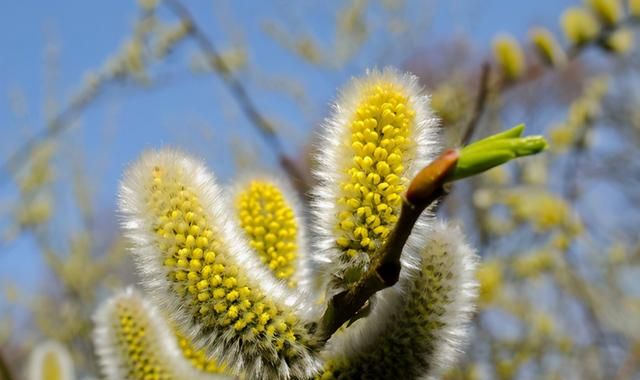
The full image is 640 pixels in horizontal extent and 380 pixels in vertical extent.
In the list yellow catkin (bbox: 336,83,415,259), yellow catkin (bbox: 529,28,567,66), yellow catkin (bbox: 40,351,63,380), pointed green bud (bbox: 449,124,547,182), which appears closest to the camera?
pointed green bud (bbox: 449,124,547,182)

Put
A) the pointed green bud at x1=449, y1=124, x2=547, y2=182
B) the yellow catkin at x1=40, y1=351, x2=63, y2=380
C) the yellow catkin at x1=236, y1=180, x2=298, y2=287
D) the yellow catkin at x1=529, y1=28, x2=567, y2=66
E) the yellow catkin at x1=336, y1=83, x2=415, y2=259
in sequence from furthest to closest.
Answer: the yellow catkin at x1=529, y1=28, x2=567, y2=66
the yellow catkin at x1=40, y1=351, x2=63, y2=380
the yellow catkin at x1=236, y1=180, x2=298, y2=287
the yellow catkin at x1=336, y1=83, x2=415, y2=259
the pointed green bud at x1=449, y1=124, x2=547, y2=182

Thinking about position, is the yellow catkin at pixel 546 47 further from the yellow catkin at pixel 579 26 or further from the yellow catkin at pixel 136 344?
the yellow catkin at pixel 136 344

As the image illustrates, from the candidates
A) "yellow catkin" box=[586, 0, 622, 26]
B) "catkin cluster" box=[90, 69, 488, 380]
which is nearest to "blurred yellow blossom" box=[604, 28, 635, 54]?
"yellow catkin" box=[586, 0, 622, 26]

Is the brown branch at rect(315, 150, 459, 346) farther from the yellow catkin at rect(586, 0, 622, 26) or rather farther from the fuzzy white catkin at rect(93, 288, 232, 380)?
the yellow catkin at rect(586, 0, 622, 26)

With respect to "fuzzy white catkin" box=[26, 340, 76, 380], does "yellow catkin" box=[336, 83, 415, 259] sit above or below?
above

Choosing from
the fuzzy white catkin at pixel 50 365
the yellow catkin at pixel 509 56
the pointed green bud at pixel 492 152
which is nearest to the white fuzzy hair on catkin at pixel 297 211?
the pointed green bud at pixel 492 152

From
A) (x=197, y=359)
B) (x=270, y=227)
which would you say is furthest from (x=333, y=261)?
(x=197, y=359)
